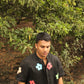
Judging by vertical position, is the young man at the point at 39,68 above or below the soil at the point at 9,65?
above

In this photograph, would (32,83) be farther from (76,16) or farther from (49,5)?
(76,16)

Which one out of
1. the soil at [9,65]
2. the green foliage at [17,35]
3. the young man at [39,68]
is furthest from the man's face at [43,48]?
the soil at [9,65]

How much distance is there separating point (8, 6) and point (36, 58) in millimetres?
1797

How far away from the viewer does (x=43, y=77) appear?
6.69ft

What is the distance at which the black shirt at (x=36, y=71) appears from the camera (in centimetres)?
200

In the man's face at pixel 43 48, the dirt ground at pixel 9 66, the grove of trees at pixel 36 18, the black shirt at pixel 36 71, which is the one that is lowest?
the dirt ground at pixel 9 66

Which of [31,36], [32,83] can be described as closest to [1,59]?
[31,36]

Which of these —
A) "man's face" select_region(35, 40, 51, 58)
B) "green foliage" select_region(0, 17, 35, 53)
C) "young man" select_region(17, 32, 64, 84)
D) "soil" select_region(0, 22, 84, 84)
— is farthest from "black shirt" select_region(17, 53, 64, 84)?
"soil" select_region(0, 22, 84, 84)

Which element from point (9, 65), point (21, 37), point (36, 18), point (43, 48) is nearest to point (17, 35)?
point (21, 37)

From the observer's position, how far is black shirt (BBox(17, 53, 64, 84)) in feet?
6.56

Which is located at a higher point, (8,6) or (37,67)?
(8,6)

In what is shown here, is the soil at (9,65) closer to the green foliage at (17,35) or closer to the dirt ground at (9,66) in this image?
the dirt ground at (9,66)

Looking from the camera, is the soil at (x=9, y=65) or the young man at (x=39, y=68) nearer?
the young man at (x=39, y=68)

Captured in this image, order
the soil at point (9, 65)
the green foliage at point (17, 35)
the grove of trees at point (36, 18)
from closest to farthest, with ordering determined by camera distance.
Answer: the green foliage at point (17, 35)
the grove of trees at point (36, 18)
the soil at point (9, 65)
